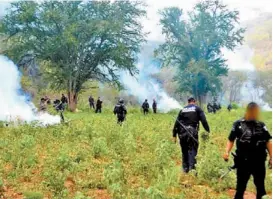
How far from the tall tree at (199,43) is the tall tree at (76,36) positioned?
9698 millimetres

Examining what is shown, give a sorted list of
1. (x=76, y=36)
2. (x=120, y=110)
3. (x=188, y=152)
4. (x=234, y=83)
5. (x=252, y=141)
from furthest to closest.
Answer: (x=234, y=83)
(x=76, y=36)
(x=120, y=110)
(x=188, y=152)
(x=252, y=141)

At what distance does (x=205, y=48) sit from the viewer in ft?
186

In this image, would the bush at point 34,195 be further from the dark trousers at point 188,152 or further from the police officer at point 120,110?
the police officer at point 120,110

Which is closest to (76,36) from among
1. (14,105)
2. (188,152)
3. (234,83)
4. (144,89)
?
(144,89)

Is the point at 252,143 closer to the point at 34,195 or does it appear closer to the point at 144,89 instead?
the point at 34,195

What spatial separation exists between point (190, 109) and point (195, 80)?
1708 inches

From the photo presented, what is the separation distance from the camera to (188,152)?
11461mm

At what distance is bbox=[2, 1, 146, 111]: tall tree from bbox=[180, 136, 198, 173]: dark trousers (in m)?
31.5

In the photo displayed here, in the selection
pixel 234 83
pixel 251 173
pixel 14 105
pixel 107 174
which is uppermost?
pixel 234 83

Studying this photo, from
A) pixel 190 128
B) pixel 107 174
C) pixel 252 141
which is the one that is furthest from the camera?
pixel 190 128

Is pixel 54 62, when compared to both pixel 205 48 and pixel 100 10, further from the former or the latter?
pixel 205 48

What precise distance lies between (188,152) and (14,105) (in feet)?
45.6

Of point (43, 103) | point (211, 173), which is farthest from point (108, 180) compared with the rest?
point (43, 103)

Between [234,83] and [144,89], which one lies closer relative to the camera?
[144,89]
